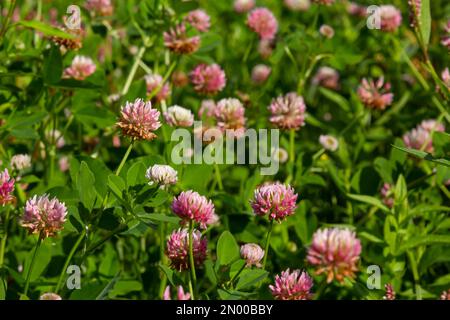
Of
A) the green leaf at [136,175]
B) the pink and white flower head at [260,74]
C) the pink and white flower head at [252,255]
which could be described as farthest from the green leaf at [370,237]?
the pink and white flower head at [260,74]

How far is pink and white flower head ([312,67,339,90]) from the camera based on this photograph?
9.10 feet

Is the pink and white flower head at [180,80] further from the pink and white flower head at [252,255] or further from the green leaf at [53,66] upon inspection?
the pink and white flower head at [252,255]

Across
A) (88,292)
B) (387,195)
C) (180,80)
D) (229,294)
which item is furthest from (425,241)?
(180,80)

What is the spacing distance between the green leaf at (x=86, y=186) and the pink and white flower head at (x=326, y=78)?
1508mm

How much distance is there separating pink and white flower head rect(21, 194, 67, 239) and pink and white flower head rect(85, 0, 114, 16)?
1078 mm

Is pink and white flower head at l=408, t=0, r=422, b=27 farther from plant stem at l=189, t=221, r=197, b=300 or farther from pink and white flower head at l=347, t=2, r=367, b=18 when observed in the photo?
pink and white flower head at l=347, t=2, r=367, b=18

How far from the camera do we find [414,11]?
1.72 metres

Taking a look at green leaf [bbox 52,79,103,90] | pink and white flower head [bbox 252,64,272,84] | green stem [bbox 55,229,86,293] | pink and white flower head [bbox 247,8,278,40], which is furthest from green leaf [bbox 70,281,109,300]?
pink and white flower head [bbox 252,64,272,84]

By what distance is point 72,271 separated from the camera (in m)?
1.54

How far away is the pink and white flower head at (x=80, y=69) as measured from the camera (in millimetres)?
1983

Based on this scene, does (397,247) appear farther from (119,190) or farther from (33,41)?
(33,41)
